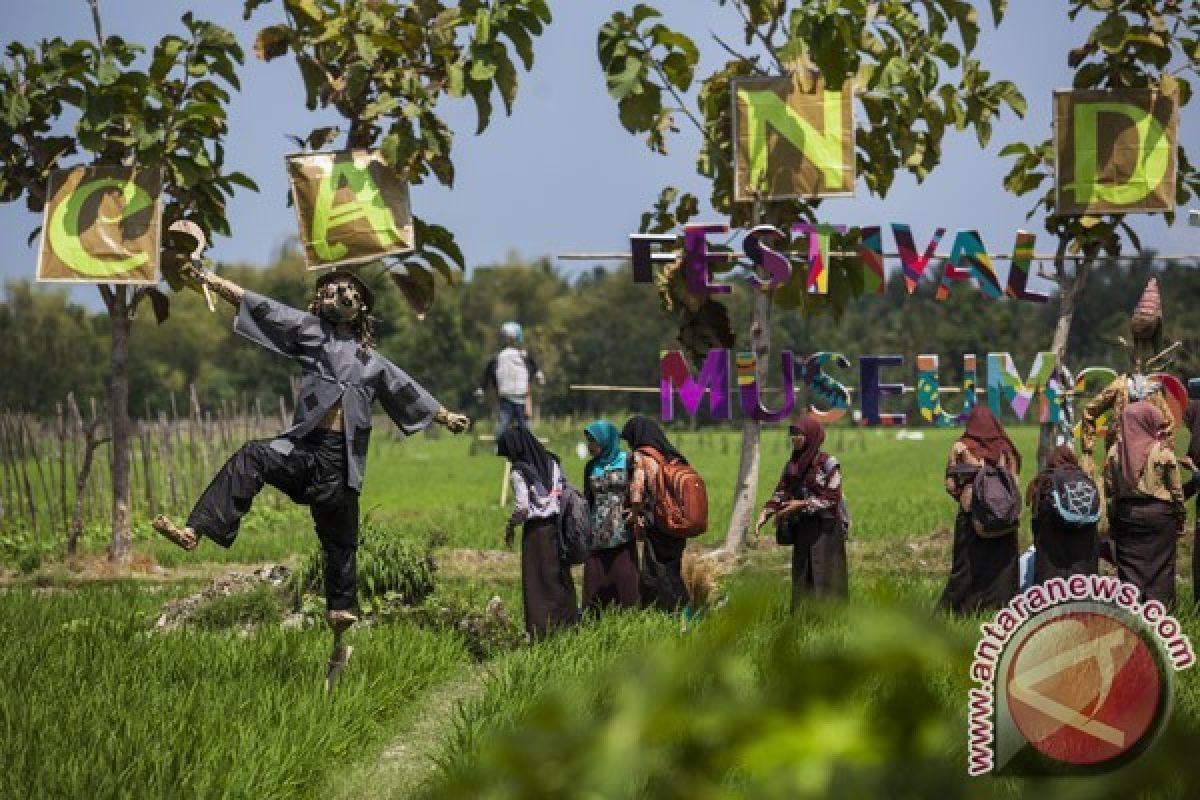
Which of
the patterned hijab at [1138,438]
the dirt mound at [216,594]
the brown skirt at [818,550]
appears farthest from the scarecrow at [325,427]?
the patterned hijab at [1138,438]

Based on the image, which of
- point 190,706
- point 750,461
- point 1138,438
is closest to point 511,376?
point 750,461

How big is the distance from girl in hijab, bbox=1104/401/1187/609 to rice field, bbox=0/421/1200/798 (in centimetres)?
159

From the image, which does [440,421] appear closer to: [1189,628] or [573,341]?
[1189,628]

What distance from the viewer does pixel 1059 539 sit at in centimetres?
761

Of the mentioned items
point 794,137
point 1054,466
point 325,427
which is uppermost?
point 794,137

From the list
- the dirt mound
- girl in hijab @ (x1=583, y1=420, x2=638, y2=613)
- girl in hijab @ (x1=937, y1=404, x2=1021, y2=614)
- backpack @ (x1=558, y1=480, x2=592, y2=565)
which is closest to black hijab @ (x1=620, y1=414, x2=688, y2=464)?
girl in hijab @ (x1=583, y1=420, x2=638, y2=613)

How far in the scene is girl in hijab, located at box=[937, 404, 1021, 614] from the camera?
26.2 feet

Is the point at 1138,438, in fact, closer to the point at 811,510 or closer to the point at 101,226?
the point at 811,510

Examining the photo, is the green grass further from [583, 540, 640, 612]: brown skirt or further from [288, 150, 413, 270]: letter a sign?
[288, 150, 413, 270]: letter a sign

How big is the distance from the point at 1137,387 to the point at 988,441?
81 centimetres

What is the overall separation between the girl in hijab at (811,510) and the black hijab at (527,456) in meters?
1.19

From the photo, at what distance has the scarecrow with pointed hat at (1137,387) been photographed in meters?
7.83

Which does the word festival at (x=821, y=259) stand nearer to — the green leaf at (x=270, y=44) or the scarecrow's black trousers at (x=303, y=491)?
the green leaf at (x=270, y=44)

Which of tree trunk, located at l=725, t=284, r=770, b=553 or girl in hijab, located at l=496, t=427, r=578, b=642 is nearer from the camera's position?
girl in hijab, located at l=496, t=427, r=578, b=642
